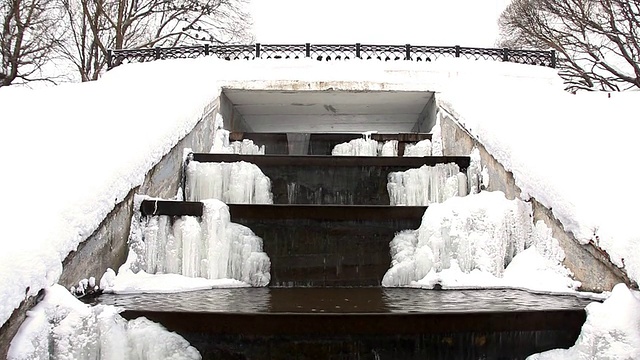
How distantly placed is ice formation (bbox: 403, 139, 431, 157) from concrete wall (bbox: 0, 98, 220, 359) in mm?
3176

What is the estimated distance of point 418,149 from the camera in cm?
831

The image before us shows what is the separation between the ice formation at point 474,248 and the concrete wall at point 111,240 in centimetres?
197

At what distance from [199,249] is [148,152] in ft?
3.24

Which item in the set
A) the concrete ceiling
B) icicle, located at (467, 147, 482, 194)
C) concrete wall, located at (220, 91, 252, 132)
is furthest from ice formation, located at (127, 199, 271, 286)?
the concrete ceiling

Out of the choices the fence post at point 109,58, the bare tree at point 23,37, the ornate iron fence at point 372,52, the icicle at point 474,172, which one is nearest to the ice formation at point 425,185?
the icicle at point 474,172

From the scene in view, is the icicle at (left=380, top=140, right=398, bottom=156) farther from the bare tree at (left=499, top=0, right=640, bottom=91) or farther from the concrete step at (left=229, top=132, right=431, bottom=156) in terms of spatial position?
the bare tree at (left=499, top=0, right=640, bottom=91)

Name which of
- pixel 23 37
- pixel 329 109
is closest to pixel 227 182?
pixel 329 109

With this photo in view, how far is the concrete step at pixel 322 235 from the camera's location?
15.4 feet

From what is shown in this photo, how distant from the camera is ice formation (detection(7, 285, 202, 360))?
2.79 meters

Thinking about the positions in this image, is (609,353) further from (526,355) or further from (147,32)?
(147,32)

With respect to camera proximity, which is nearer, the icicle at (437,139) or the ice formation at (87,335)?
the ice formation at (87,335)

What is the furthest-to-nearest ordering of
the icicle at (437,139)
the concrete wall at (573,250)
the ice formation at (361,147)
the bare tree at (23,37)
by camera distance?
the bare tree at (23,37), the ice formation at (361,147), the icicle at (437,139), the concrete wall at (573,250)

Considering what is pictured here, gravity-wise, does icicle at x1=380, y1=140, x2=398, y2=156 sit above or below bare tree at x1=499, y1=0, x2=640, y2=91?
below

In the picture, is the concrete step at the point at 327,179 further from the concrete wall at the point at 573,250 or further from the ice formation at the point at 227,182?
the concrete wall at the point at 573,250
